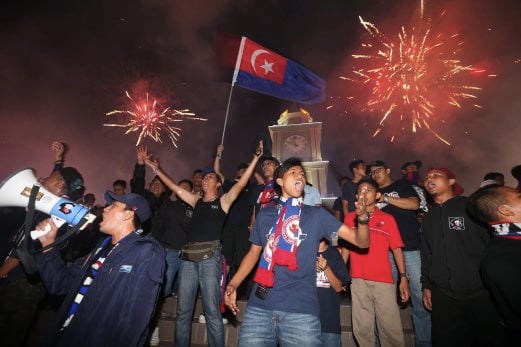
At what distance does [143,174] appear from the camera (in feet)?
21.3

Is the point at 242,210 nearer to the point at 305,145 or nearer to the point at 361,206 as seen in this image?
the point at 361,206

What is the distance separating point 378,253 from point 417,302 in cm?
130

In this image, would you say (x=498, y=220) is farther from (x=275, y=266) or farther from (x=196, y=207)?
(x=196, y=207)

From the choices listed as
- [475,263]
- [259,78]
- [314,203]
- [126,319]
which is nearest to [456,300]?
[475,263]

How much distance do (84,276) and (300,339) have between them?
2468mm

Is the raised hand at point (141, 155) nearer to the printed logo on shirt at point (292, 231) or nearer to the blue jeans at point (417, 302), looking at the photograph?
the printed logo on shirt at point (292, 231)

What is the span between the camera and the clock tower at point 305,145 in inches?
1684

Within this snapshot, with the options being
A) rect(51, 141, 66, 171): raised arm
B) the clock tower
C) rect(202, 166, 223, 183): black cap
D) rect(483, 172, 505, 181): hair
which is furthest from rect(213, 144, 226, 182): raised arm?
the clock tower

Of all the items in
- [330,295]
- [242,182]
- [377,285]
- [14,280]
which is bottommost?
[14,280]

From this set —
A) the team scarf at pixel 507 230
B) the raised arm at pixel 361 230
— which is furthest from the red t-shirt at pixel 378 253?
the raised arm at pixel 361 230

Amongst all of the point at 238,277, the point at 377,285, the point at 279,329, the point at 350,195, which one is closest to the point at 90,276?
the point at 238,277

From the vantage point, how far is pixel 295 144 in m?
43.8

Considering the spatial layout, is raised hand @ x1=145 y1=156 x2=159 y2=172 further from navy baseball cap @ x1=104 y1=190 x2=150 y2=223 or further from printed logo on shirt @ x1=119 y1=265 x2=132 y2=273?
printed logo on shirt @ x1=119 y1=265 x2=132 y2=273

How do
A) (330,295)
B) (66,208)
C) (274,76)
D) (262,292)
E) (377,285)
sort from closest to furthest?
1. (262,292)
2. (66,208)
3. (330,295)
4. (377,285)
5. (274,76)
